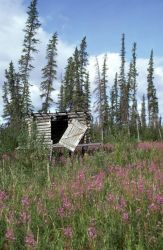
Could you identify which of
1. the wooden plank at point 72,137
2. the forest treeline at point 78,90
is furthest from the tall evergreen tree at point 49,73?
the wooden plank at point 72,137

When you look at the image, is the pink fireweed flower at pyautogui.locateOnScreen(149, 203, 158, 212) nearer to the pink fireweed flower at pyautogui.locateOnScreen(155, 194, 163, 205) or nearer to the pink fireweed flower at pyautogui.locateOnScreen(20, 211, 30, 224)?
the pink fireweed flower at pyautogui.locateOnScreen(155, 194, 163, 205)

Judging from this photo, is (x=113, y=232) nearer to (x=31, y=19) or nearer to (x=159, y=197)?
(x=159, y=197)

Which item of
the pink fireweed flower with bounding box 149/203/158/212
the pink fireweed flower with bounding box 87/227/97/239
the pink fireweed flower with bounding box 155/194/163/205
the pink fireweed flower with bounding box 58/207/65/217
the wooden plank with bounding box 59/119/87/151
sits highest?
the wooden plank with bounding box 59/119/87/151

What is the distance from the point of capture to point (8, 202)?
6.86m

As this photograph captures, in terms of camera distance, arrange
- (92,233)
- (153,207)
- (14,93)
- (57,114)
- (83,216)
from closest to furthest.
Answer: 1. (92,233)
2. (153,207)
3. (83,216)
4. (57,114)
5. (14,93)

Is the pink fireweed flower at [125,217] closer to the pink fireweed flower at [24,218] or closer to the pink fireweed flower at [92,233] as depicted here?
the pink fireweed flower at [92,233]

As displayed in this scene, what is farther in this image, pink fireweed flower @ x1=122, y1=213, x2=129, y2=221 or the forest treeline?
the forest treeline

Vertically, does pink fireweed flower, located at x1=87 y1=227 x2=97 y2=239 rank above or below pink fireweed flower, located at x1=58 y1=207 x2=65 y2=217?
below

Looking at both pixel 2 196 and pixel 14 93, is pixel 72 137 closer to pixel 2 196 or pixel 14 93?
pixel 2 196

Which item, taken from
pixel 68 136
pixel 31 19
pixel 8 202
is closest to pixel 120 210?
pixel 8 202

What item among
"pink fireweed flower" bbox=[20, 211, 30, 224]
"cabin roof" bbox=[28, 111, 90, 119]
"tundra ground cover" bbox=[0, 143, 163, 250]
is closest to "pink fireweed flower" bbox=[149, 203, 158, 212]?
"tundra ground cover" bbox=[0, 143, 163, 250]

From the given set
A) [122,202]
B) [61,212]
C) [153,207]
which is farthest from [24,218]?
[153,207]

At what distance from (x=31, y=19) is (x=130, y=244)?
50903 mm

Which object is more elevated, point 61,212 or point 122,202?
point 122,202
